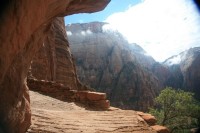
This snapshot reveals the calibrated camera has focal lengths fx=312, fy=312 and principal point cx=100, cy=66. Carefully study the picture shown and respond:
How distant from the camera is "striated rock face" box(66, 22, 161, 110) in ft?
207

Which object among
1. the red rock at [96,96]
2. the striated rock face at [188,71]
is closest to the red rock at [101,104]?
the red rock at [96,96]

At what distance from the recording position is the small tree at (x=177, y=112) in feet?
78.4

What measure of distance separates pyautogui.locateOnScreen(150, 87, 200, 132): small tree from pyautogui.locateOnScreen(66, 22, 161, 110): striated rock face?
105ft

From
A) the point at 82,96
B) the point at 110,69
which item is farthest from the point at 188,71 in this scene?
the point at 82,96

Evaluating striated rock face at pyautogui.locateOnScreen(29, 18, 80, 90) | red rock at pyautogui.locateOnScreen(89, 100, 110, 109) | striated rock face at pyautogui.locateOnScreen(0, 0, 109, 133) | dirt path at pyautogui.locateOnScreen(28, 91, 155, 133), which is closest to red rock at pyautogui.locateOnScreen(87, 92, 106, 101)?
red rock at pyautogui.locateOnScreen(89, 100, 110, 109)

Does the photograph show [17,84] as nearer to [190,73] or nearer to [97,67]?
[97,67]

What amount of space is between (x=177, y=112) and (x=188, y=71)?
178 ft

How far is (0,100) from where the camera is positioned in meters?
5.87

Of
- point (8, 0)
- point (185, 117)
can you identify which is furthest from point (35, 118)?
point (185, 117)

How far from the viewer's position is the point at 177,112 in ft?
79.8

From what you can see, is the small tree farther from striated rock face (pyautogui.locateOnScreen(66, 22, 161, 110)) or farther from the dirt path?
striated rock face (pyautogui.locateOnScreen(66, 22, 161, 110))

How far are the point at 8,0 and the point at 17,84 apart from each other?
268 cm

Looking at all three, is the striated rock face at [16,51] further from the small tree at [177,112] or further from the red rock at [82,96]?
the small tree at [177,112]

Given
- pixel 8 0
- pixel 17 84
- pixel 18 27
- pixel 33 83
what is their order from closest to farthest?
pixel 8 0, pixel 18 27, pixel 17 84, pixel 33 83
